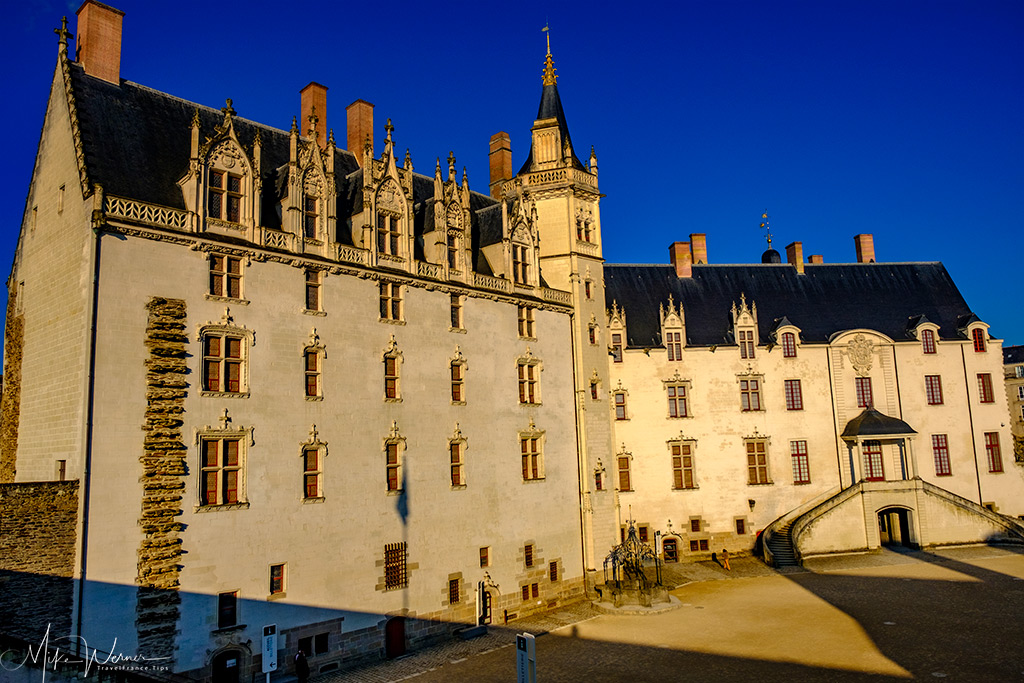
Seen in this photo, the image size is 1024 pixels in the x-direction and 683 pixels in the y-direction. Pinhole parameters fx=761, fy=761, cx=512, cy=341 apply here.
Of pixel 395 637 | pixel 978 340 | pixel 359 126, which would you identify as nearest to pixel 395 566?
pixel 395 637

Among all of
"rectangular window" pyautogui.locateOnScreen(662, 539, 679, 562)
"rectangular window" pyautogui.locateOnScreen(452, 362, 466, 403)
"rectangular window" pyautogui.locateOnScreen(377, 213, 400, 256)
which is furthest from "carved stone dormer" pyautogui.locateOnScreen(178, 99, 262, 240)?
"rectangular window" pyautogui.locateOnScreen(662, 539, 679, 562)

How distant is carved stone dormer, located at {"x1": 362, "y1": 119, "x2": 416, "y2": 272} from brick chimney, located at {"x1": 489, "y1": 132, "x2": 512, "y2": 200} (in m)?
11.4

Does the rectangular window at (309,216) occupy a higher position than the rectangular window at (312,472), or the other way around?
the rectangular window at (309,216)

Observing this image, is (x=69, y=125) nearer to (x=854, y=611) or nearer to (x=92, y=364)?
(x=92, y=364)

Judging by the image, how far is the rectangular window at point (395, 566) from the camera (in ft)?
81.6

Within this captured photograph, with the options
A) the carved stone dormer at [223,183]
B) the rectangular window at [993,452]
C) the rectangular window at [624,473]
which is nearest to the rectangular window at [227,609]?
the carved stone dormer at [223,183]

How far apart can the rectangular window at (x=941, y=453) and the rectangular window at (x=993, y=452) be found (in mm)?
2503

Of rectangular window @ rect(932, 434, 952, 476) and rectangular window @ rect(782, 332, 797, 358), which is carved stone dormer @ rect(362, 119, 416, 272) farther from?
rectangular window @ rect(932, 434, 952, 476)

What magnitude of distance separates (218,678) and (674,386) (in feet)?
90.8

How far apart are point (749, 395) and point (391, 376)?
23437 mm

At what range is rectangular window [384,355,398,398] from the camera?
2619cm

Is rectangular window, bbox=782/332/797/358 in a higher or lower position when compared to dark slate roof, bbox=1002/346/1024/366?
lower

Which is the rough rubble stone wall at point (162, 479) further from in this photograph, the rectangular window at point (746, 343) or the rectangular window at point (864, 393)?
the rectangular window at point (864, 393)

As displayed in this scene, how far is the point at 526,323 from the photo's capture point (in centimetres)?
3231
